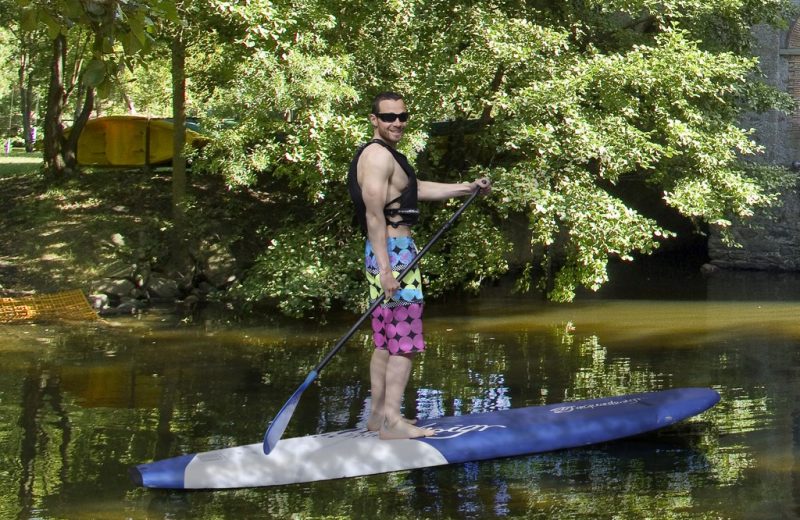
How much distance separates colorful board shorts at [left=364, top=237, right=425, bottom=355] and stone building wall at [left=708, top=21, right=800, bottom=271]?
11.1 metres

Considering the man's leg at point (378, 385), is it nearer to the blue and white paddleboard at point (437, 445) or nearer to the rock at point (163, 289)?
the blue and white paddleboard at point (437, 445)

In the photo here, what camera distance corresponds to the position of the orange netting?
13.1 m

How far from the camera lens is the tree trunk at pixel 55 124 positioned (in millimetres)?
19172

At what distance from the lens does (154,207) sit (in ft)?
58.4

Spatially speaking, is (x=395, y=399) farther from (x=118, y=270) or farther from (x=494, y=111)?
(x=118, y=270)

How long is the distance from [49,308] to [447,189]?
810 centimetres

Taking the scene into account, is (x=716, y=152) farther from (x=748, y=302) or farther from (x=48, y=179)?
(x=48, y=179)

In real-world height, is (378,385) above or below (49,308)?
above

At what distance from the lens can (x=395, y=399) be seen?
6.32 metres

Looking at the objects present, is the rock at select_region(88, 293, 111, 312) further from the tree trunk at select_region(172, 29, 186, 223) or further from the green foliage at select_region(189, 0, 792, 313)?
the green foliage at select_region(189, 0, 792, 313)

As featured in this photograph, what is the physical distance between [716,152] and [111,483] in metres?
8.48

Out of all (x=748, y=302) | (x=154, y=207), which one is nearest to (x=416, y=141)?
(x=748, y=302)

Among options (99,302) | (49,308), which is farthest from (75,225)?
(49,308)

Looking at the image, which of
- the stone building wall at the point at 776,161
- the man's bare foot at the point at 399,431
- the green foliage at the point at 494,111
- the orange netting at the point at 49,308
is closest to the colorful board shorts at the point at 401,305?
the man's bare foot at the point at 399,431
